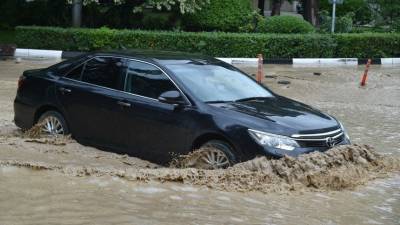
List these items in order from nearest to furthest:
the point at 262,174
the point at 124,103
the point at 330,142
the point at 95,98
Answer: the point at 262,174, the point at 330,142, the point at 124,103, the point at 95,98

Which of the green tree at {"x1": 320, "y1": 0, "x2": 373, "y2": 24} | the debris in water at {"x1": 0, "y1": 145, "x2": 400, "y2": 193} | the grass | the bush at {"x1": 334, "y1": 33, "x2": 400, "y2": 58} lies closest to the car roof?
the debris in water at {"x1": 0, "y1": 145, "x2": 400, "y2": 193}

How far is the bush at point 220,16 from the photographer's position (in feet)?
77.5

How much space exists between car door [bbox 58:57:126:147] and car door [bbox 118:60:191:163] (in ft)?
0.54

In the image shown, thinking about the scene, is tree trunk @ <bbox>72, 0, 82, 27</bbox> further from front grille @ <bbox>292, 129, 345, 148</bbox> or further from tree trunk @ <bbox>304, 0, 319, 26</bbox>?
front grille @ <bbox>292, 129, 345, 148</bbox>

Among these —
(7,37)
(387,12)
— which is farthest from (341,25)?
(7,37)

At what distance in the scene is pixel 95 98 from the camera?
7434 millimetres

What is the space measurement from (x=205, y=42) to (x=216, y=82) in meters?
13.5

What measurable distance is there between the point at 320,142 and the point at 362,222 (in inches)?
46.5

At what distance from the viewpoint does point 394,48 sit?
22.8 meters

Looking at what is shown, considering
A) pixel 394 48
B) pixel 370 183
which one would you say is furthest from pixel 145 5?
pixel 370 183

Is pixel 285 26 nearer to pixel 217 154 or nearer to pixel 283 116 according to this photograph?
pixel 283 116

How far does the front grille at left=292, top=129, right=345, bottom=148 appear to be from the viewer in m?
6.20

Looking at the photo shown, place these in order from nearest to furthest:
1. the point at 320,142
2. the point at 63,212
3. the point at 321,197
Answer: the point at 63,212 < the point at 321,197 < the point at 320,142

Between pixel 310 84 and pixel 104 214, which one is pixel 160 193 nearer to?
pixel 104 214
